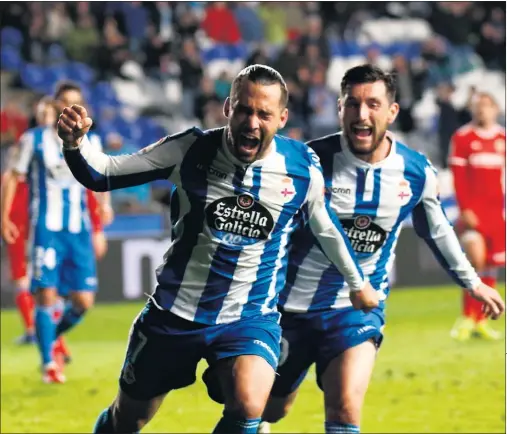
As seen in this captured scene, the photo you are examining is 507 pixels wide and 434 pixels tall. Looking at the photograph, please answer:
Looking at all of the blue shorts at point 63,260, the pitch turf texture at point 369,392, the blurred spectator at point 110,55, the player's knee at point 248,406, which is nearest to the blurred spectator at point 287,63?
the blurred spectator at point 110,55

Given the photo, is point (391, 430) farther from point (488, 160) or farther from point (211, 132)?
point (488, 160)

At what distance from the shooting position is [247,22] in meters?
18.3

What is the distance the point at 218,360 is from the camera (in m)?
4.59

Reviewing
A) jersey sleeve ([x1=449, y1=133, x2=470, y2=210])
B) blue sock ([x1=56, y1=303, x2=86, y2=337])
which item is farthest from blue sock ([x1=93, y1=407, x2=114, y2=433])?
jersey sleeve ([x1=449, y1=133, x2=470, y2=210])

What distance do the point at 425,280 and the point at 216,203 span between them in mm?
8912

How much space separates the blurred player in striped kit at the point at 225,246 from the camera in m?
4.49

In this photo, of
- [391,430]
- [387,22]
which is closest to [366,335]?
[391,430]

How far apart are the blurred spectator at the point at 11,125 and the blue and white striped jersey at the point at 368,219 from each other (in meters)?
9.25

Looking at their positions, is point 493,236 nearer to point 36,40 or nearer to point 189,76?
point 189,76

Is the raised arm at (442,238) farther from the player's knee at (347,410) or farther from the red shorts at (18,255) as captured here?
the red shorts at (18,255)

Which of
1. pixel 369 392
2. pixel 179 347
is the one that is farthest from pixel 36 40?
pixel 179 347

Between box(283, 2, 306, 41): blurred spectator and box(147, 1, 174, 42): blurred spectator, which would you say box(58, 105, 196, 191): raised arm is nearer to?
box(147, 1, 174, 42): blurred spectator

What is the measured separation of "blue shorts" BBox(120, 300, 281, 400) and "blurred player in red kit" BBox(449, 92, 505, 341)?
532 centimetres

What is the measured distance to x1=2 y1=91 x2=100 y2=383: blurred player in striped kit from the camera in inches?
320
